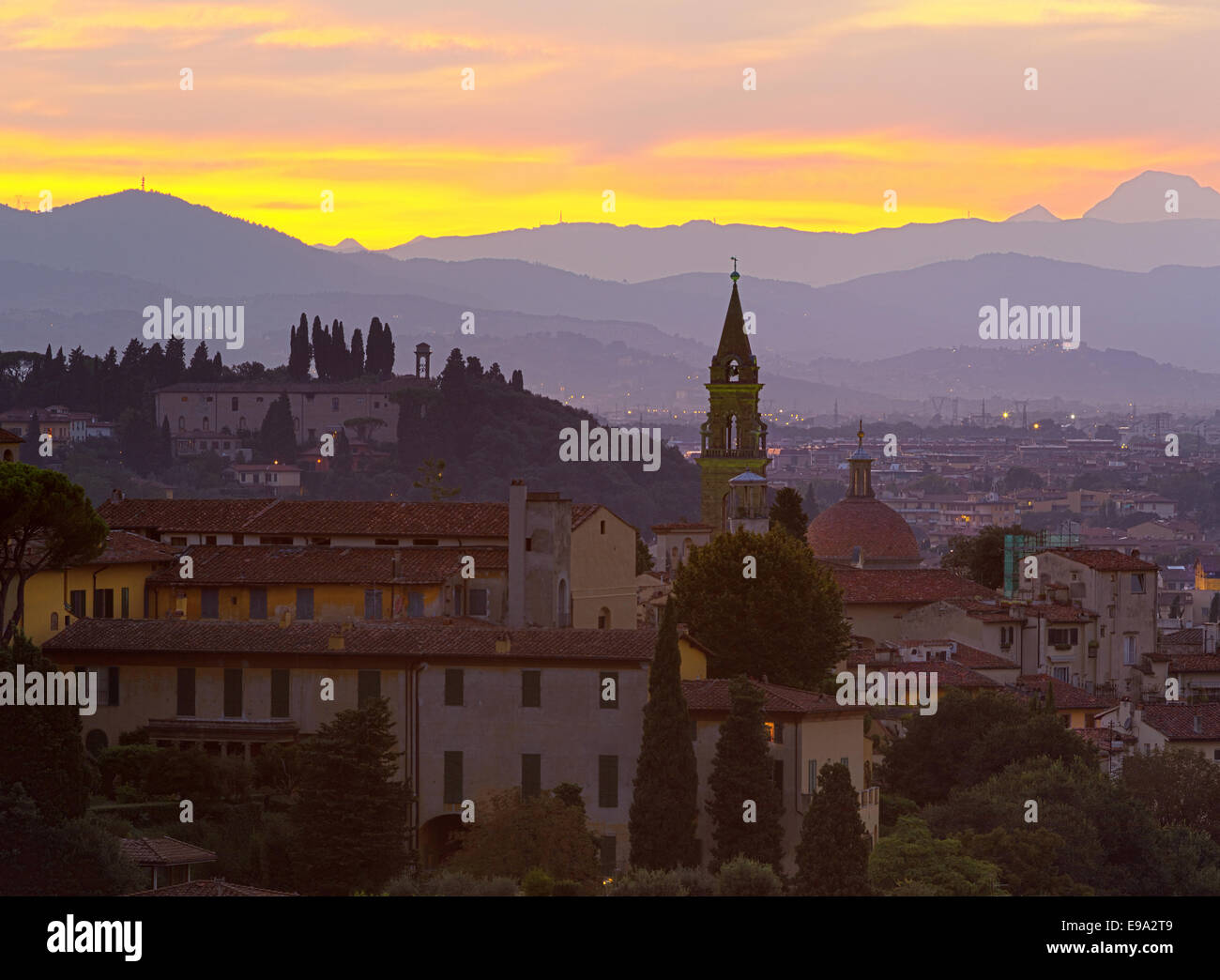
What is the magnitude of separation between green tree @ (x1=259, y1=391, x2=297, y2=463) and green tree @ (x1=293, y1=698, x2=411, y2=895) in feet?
434

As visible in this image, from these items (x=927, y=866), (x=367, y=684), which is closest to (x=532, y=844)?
(x=367, y=684)

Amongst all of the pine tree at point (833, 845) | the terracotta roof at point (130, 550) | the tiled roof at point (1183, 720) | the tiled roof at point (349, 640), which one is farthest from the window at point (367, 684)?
the tiled roof at point (1183, 720)

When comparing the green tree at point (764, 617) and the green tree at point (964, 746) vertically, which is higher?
the green tree at point (764, 617)

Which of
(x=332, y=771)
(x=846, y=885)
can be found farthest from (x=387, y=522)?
(x=846, y=885)

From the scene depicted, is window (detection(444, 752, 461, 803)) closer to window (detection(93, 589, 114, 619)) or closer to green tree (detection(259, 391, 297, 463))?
window (detection(93, 589, 114, 619))

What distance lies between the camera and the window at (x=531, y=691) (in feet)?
125

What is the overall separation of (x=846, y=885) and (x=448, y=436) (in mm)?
129584

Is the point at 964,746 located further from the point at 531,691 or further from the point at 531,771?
the point at 531,771

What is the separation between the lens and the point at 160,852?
103 ft

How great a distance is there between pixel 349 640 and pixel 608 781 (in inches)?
238

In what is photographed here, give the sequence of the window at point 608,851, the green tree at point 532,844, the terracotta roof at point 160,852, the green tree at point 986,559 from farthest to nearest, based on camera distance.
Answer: the green tree at point 986,559
the window at point 608,851
the green tree at point 532,844
the terracotta roof at point 160,852

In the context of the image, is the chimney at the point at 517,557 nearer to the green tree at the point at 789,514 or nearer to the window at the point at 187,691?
the window at the point at 187,691

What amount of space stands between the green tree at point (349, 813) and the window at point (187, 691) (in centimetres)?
532
